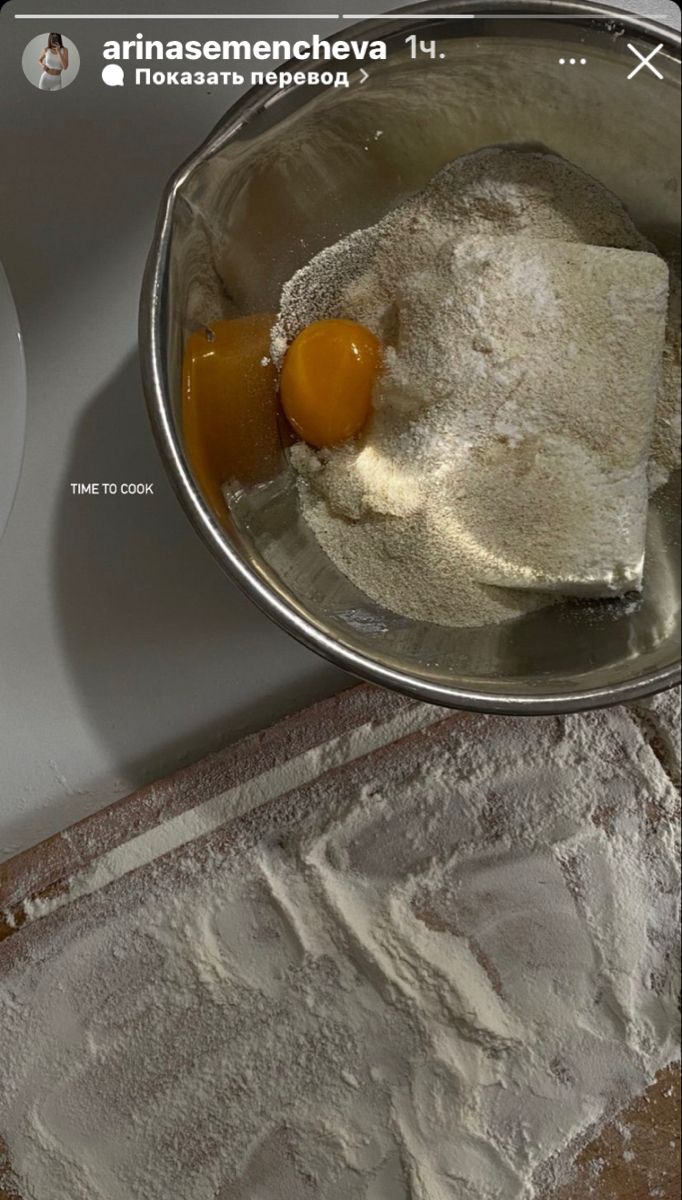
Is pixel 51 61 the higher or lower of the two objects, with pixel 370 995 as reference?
higher

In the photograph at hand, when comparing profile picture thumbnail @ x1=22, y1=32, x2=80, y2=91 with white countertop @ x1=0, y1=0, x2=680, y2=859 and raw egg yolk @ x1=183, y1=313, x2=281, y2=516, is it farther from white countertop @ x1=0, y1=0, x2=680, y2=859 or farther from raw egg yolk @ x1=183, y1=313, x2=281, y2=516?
raw egg yolk @ x1=183, y1=313, x2=281, y2=516

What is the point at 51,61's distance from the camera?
2.66ft

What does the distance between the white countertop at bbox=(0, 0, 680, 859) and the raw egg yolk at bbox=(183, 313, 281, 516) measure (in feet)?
0.42

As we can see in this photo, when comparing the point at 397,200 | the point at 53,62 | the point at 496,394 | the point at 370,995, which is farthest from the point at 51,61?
the point at 370,995

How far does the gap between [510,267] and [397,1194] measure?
2.19 ft

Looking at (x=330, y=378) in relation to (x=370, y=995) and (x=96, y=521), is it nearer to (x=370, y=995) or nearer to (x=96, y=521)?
(x=96, y=521)

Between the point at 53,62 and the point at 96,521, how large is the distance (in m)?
0.37

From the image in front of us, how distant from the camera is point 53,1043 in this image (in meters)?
0.76

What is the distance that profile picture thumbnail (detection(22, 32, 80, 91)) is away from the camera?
81 centimetres

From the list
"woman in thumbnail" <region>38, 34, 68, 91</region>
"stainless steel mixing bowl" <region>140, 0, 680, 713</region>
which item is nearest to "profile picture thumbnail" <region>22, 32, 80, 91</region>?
"woman in thumbnail" <region>38, 34, 68, 91</region>

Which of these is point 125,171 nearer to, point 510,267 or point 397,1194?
point 510,267

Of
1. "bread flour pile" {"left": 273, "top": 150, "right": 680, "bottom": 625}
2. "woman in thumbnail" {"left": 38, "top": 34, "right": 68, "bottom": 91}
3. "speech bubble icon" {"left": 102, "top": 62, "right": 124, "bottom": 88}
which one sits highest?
"woman in thumbnail" {"left": 38, "top": 34, "right": 68, "bottom": 91}

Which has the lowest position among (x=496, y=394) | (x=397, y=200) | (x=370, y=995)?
(x=370, y=995)

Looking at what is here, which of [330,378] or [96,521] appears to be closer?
[330,378]
